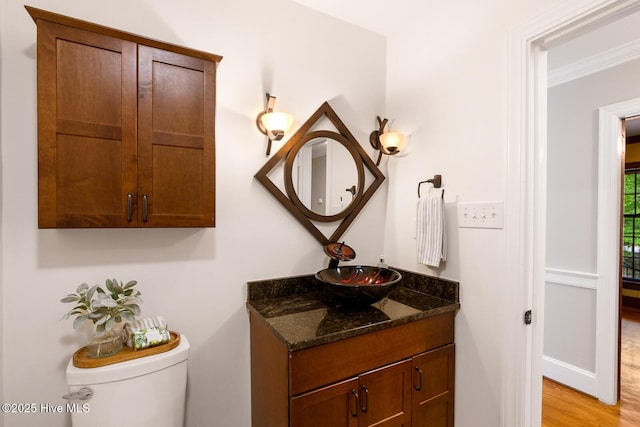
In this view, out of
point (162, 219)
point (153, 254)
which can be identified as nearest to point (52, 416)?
point (153, 254)

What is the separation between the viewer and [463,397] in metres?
1.62

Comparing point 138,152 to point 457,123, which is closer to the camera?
point 138,152

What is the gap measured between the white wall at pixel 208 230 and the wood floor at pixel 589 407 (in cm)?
171

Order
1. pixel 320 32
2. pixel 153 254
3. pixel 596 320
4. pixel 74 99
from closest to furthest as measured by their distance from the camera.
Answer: pixel 74 99
pixel 153 254
pixel 320 32
pixel 596 320

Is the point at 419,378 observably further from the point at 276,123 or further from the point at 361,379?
the point at 276,123

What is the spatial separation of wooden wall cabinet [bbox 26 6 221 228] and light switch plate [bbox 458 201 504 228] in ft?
4.22

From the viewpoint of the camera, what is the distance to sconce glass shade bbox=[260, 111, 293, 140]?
5.26 ft

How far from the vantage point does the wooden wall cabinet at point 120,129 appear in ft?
3.62

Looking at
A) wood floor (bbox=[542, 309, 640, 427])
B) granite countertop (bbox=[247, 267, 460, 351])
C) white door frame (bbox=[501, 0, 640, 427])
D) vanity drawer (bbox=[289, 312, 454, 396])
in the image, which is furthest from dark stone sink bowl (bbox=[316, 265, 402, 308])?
wood floor (bbox=[542, 309, 640, 427])

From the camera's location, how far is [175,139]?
4.29ft

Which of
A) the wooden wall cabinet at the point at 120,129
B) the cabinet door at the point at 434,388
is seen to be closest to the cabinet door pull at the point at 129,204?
the wooden wall cabinet at the point at 120,129

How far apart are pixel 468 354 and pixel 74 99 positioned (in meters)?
2.13

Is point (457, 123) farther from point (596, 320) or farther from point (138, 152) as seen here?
point (596, 320)

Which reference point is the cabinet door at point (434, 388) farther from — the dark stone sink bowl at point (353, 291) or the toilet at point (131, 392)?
the toilet at point (131, 392)
